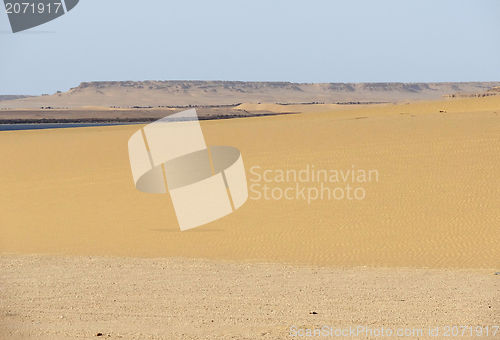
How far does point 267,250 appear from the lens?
12352mm

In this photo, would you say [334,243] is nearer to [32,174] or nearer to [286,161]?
[286,161]

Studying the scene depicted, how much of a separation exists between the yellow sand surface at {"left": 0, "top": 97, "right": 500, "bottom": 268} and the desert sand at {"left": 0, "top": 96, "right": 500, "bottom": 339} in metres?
0.06

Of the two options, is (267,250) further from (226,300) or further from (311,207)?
(311,207)

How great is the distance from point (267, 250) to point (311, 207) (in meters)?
4.75

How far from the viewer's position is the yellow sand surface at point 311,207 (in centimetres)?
1236

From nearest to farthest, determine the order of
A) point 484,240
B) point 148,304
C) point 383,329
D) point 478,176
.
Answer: point 383,329 → point 148,304 → point 484,240 → point 478,176

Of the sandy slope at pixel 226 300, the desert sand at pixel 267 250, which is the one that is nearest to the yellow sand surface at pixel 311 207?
the desert sand at pixel 267 250

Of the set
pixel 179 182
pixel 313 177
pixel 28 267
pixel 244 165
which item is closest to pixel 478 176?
pixel 313 177

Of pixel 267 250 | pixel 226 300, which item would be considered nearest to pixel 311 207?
pixel 267 250

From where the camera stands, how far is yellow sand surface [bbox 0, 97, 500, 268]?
12.4 m

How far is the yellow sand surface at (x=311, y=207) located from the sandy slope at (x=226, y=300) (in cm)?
153

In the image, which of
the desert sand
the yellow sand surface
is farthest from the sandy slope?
the yellow sand surface

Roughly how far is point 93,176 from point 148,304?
1740 centimetres

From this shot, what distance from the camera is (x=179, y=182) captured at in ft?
72.3
